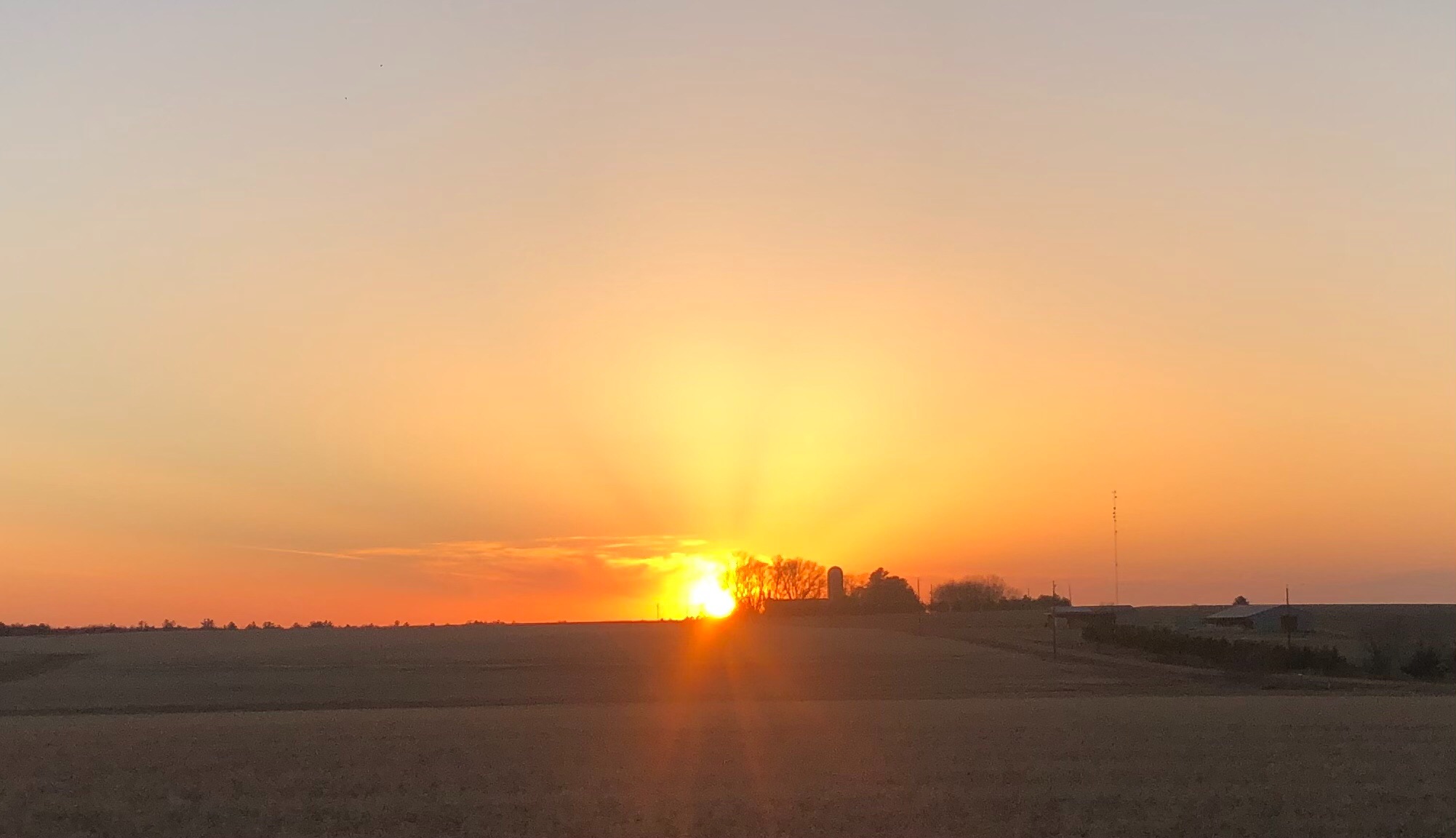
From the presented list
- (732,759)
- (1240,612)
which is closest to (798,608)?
(1240,612)

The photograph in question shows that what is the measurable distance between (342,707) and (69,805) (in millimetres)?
21663

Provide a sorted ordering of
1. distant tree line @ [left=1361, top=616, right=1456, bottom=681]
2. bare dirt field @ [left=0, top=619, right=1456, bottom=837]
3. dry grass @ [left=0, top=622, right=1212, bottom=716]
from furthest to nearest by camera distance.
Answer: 1. distant tree line @ [left=1361, top=616, right=1456, bottom=681]
2. dry grass @ [left=0, top=622, right=1212, bottom=716]
3. bare dirt field @ [left=0, top=619, right=1456, bottom=837]

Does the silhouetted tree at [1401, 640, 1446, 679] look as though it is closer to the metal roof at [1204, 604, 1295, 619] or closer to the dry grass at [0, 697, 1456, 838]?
the dry grass at [0, 697, 1456, 838]

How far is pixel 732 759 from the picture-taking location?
26.7m

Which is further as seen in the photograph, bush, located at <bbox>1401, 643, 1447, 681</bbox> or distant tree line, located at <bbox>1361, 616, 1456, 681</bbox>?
distant tree line, located at <bbox>1361, 616, 1456, 681</bbox>

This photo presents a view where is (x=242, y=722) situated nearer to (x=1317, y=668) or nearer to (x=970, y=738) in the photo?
(x=970, y=738)

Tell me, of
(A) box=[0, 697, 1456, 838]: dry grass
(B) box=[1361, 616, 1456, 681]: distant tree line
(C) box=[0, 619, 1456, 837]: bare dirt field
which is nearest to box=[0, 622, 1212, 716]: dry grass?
(C) box=[0, 619, 1456, 837]: bare dirt field

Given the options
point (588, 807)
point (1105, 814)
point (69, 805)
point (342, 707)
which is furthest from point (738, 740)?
point (342, 707)

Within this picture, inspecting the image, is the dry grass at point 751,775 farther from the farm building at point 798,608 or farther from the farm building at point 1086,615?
the farm building at point 798,608

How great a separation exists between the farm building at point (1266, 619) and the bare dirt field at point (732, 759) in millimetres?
52433

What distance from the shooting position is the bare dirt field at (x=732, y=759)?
20219mm

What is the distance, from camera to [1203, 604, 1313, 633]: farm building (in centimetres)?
9881

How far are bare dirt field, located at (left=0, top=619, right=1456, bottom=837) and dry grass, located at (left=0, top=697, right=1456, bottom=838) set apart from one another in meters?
0.08

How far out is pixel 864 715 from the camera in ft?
117
